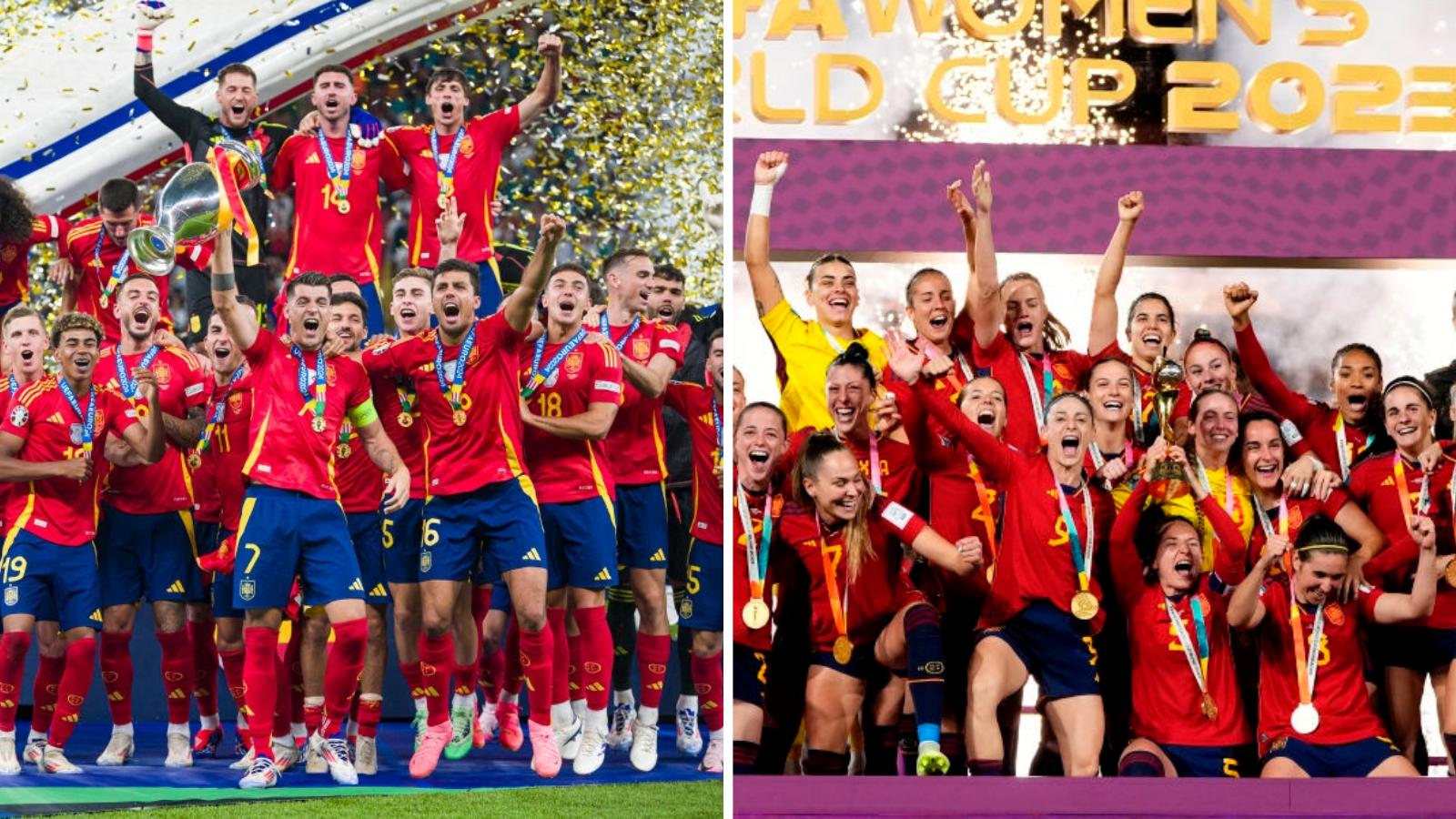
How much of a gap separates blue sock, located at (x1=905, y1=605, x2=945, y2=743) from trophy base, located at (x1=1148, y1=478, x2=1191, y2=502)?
0.77 metres

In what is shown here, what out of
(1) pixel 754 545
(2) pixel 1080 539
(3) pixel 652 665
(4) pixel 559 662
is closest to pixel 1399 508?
(2) pixel 1080 539

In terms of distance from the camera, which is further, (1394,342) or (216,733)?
(1394,342)

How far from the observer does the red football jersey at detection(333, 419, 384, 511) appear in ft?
13.6

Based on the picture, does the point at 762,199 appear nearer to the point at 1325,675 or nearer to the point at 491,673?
the point at 491,673

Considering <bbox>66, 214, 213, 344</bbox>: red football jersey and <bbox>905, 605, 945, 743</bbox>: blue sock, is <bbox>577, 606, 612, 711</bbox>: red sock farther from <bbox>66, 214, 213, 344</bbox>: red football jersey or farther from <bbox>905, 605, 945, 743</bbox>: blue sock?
<bbox>66, 214, 213, 344</bbox>: red football jersey

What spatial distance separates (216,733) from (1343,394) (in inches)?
134

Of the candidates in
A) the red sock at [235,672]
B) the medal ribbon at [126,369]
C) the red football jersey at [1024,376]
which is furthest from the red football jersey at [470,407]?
the red football jersey at [1024,376]

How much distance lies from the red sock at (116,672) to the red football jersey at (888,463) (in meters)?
1.88

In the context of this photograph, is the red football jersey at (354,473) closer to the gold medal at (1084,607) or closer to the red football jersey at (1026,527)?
the red football jersey at (1026,527)

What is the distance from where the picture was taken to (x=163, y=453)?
4113 millimetres

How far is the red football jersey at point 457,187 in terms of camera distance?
4.27 metres

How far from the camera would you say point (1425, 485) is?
440cm

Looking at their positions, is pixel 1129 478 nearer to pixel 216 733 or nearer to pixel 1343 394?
pixel 1343 394

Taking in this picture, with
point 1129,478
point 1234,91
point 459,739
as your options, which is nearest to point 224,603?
point 459,739
